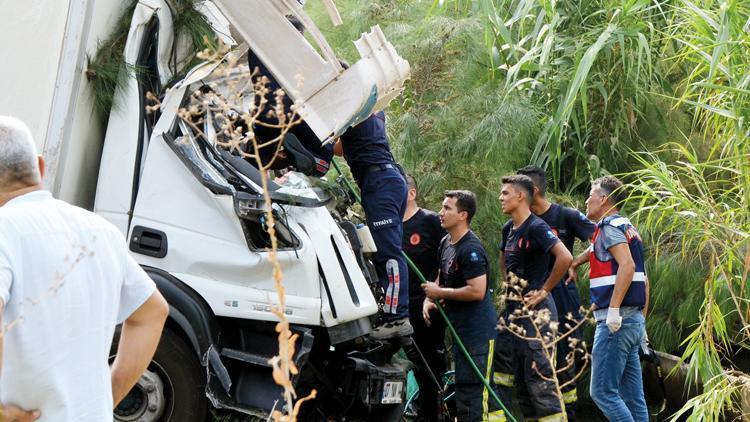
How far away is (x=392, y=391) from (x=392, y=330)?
0.32 meters

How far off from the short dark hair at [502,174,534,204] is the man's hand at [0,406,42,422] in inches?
169

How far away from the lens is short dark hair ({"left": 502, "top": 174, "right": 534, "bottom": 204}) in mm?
6406

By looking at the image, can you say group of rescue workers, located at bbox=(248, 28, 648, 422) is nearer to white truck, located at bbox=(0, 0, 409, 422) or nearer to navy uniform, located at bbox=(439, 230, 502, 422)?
navy uniform, located at bbox=(439, 230, 502, 422)

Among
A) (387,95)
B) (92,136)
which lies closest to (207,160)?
(92,136)

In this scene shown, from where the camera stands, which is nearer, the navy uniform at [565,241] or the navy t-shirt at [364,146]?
the navy t-shirt at [364,146]

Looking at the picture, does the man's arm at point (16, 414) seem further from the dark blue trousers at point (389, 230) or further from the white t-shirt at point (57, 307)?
the dark blue trousers at point (389, 230)

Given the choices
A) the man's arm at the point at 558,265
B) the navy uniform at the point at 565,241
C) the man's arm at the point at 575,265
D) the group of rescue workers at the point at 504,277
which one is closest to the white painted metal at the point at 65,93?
the group of rescue workers at the point at 504,277

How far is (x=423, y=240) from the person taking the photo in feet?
22.9

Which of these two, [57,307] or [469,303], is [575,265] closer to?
[469,303]

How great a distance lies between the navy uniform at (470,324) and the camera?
636cm

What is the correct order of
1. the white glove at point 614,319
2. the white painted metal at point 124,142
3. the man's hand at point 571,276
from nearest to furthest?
1. the white painted metal at point 124,142
2. the white glove at point 614,319
3. the man's hand at point 571,276

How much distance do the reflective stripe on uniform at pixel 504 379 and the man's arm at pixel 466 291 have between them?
458 millimetres

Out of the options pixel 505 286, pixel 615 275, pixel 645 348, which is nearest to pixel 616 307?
pixel 615 275

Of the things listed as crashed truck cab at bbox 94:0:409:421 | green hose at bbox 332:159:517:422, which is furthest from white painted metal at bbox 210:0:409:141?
green hose at bbox 332:159:517:422
